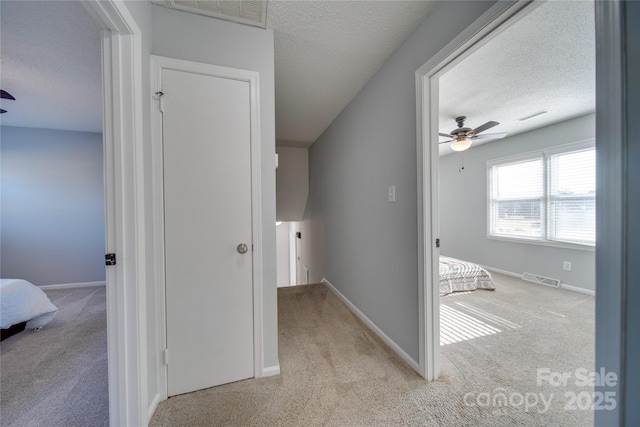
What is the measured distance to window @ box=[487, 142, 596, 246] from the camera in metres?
3.16

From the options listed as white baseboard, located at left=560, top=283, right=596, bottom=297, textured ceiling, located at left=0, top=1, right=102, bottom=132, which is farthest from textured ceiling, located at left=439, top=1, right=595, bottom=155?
textured ceiling, located at left=0, top=1, right=102, bottom=132

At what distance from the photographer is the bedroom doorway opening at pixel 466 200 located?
4.68ft

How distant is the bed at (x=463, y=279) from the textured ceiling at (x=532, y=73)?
214 cm

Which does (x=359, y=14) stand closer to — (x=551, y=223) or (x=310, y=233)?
(x=310, y=233)

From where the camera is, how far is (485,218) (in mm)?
4469

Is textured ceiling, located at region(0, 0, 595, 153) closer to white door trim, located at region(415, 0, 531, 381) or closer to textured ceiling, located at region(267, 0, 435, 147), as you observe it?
textured ceiling, located at region(267, 0, 435, 147)

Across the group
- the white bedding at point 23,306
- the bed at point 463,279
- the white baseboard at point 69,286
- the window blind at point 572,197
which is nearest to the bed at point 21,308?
the white bedding at point 23,306

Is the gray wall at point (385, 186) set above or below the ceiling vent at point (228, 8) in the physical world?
below

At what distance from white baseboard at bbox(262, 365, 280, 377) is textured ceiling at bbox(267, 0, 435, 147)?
2326 mm

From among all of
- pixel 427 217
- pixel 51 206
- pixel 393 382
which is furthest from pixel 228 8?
pixel 51 206

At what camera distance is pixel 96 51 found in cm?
184

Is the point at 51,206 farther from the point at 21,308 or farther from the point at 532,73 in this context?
the point at 532,73

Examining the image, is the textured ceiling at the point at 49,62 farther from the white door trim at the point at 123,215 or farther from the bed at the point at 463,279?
the bed at the point at 463,279

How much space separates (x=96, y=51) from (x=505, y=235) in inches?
233
